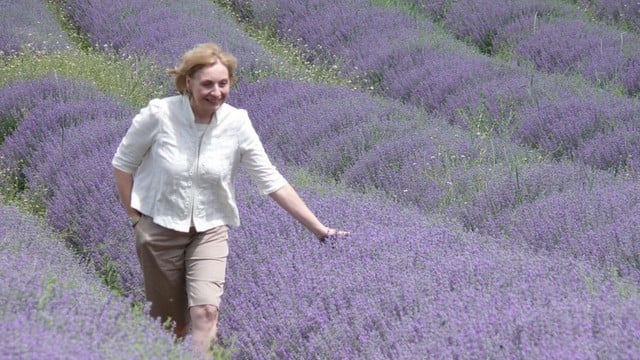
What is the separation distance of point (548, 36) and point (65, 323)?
294 inches

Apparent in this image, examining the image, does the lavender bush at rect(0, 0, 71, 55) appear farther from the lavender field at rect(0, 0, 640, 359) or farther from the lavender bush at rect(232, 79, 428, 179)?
the lavender bush at rect(232, 79, 428, 179)

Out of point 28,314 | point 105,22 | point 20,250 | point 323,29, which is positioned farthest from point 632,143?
point 105,22

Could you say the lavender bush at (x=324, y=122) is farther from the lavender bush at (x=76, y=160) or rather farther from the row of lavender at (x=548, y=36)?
the row of lavender at (x=548, y=36)

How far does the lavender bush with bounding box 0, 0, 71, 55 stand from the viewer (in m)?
10.2

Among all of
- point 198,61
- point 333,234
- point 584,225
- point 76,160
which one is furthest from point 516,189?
point 76,160

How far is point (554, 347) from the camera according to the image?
9.86ft

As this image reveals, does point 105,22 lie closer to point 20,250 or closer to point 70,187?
point 70,187

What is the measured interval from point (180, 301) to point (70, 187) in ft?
6.53

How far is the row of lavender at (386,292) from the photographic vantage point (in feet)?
10.3

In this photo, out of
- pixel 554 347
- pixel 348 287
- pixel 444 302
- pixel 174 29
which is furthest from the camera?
pixel 174 29

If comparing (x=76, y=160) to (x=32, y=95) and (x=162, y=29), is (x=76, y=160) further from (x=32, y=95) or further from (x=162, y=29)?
(x=162, y=29)

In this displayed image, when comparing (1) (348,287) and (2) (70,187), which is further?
(2) (70,187)

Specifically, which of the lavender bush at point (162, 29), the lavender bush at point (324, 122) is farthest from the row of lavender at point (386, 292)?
the lavender bush at point (162, 29)

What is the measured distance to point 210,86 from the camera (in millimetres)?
3887
